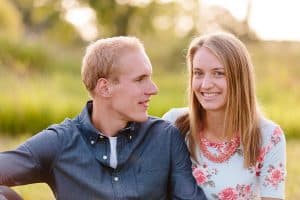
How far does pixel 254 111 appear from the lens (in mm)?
3135

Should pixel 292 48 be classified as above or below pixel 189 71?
below

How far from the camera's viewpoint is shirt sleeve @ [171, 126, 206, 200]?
Result: 2.96m

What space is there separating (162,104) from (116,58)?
302 inches

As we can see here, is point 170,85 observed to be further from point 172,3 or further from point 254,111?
point 254,111

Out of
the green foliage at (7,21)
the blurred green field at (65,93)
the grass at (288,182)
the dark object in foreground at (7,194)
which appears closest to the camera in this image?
the dark object in foreground at (7,194)

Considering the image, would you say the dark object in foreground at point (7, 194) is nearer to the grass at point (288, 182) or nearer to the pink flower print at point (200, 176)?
the pink flower print at point (200, 176)

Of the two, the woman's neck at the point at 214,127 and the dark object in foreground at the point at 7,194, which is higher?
the woman's neck at the point at 214,127

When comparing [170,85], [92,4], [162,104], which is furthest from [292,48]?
[162,104]

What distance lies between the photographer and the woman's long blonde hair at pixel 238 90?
3057mm

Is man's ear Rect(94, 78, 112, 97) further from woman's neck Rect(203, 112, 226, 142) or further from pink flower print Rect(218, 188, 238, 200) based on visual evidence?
pink flower print Rect(218, 188, 238, 200)

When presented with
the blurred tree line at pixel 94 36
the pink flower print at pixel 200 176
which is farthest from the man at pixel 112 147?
the blurred tree line at pixel 94 36

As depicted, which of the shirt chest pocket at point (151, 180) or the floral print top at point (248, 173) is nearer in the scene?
the shirt chest pocket at point (151, 180)

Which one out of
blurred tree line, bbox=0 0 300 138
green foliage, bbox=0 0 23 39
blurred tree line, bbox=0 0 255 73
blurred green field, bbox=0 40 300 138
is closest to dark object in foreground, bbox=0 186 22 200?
blurred green field, bbox=0 40 300 138

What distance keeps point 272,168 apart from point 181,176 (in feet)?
1.22
